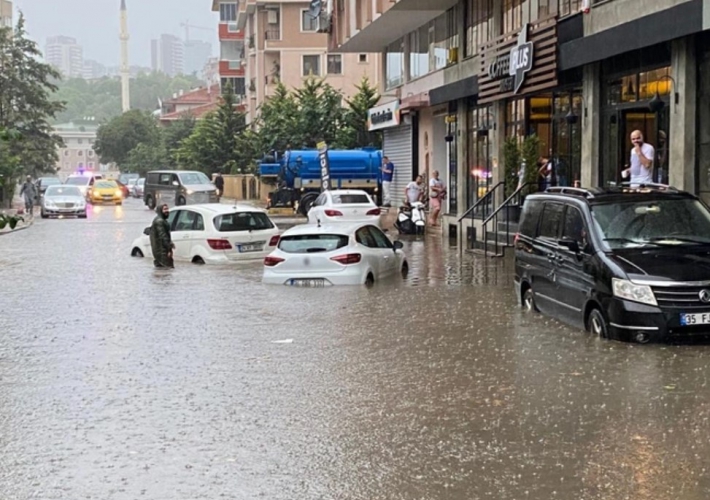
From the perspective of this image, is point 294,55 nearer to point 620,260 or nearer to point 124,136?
point 124,136

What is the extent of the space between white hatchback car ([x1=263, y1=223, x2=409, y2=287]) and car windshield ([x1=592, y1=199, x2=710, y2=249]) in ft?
20.1

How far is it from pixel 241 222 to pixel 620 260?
1281cm

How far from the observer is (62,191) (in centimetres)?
4797

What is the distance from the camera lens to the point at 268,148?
2432 inches

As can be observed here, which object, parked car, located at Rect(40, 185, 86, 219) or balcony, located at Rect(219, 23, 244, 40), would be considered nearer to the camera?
parked car, located at Rect(40, 185, 86, 219)

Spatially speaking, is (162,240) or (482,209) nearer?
(162,240)

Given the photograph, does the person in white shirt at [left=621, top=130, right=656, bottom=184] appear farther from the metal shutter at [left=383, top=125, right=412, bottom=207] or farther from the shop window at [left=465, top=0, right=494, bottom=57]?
the metal shutter at [left=383, top=125, right=412, bottom=207]

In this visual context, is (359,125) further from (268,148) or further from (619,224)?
(619,224)

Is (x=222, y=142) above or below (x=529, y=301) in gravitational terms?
above

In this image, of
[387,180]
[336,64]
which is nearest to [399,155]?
[387,180]

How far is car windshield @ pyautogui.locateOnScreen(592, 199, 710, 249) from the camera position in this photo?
12.9 m

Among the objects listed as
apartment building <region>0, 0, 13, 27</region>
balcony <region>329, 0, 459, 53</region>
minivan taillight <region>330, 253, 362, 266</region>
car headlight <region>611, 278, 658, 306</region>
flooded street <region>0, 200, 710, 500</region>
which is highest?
apartment building <region>0, 0, 13, 27</region>

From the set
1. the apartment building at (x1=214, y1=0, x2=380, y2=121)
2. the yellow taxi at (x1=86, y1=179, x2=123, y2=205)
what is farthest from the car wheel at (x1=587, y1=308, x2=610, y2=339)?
the apartment building at (x1=214, y1=0, x2=380, y2=121)

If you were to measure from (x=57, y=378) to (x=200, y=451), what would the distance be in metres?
3.69
